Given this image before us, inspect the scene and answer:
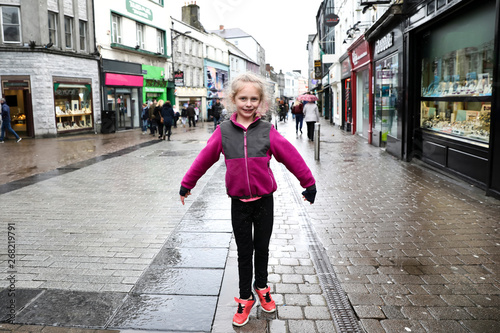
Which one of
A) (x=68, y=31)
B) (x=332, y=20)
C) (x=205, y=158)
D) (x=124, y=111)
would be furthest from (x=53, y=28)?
(x=205, y=158)

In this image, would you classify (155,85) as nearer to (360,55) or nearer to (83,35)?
(83,35)

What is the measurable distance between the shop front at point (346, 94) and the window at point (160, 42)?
1493 cm

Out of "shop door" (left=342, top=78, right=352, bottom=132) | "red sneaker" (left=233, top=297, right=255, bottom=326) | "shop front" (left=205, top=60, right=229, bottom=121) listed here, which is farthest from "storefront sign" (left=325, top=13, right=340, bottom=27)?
"shop front" (left=205, top=60, right=229, bottom=121)

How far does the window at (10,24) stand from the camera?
20.1 metres

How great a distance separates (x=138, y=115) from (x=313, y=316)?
94.8 ft

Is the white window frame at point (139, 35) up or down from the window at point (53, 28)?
up

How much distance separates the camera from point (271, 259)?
430 cm

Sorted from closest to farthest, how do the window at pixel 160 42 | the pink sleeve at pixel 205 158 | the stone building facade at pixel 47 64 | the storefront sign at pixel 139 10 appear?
the pink sleeve at pixel 205 158
the stone building facade at pixel 47 64
the storefront sign at pixel 139 10
the window at pixel 160 42

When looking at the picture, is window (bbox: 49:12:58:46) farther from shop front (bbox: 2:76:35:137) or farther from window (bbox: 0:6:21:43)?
shop front (bbox: 2:76:35:137)

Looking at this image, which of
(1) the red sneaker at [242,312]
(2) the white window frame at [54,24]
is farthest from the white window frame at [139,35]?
(1) the red sneaker at [242,312]

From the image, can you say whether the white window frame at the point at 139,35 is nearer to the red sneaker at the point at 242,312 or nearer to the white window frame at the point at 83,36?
the white window frame at the point at 83,36

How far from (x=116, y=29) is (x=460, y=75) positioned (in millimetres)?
23506

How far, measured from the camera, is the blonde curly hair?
10.0 feet

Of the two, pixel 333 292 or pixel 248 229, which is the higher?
pixel 248 229
